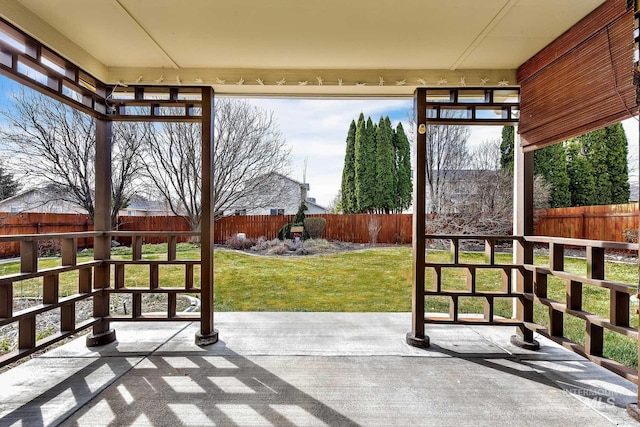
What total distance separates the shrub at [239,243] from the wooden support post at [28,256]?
A: 4144 millimetres

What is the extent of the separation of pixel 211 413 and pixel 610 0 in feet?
12.4

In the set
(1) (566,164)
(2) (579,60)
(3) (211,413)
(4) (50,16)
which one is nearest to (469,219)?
(1) (566,164)

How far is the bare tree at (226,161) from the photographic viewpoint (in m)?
6.40

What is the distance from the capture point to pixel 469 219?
19.9ft

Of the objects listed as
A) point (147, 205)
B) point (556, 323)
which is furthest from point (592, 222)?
point (147, 205)

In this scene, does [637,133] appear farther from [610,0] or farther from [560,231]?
[560,231]

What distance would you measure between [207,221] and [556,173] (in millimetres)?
7661

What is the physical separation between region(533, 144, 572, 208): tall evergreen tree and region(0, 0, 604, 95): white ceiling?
508 centimetres

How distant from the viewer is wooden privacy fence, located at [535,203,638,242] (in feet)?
16.4

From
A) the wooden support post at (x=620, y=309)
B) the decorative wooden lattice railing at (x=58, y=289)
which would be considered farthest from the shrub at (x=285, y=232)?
the wooden support post at (x=620, y=309)

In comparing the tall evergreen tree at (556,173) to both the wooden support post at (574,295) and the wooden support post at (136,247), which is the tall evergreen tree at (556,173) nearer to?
the wooden support post at (574,295)

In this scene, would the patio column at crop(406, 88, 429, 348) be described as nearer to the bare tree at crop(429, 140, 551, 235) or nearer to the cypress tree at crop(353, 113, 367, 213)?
the bare tree at crop(429, 140, 551, 235)

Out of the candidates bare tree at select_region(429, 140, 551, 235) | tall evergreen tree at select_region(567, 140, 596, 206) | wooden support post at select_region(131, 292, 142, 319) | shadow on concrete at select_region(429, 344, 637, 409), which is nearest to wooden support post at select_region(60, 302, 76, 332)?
wooden support post at select_region(131, 292, 142, 319)

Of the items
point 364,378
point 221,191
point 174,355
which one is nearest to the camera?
point 364,378
